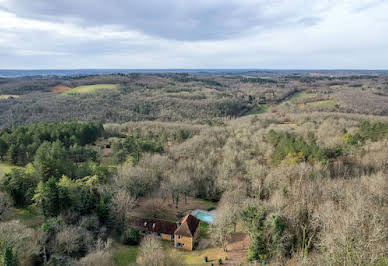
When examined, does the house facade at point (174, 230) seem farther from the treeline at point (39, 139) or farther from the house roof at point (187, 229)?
the treeline at point (39, 139)

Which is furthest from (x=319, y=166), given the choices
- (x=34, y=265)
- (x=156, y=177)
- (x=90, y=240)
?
(x=34, y=265)

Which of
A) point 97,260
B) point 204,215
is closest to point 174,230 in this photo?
point 204,215

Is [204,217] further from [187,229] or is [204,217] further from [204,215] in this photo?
[187,229]

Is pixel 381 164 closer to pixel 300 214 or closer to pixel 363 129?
pixel 363 129

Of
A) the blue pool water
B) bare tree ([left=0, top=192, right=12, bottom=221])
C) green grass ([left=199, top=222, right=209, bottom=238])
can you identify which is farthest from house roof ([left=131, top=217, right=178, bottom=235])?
bare tree ([left=0, top=192, right=12, bottom=221])

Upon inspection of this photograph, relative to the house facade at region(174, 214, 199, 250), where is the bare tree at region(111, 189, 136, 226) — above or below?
above

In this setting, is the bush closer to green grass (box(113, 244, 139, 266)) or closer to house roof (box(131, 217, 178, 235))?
green grass (box(113, 244, 139, 266))
